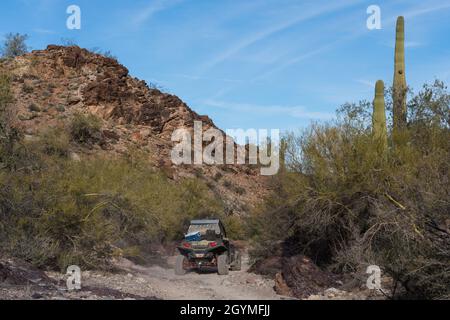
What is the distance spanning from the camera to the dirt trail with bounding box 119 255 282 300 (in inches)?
518

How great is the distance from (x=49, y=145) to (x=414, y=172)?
19136 mm

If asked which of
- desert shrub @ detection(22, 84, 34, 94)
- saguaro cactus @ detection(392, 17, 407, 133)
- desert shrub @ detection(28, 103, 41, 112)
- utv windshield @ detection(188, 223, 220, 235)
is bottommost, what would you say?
utv windshield @ detection(188, 223, 220, 235)

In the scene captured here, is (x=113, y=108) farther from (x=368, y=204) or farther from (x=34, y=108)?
(x=368, y=204)

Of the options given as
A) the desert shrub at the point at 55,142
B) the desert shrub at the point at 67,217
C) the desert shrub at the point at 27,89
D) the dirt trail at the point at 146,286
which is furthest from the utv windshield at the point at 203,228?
the desert shrub at the point at 27,89

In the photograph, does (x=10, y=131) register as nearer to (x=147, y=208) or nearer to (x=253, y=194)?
(x=147, y=208)

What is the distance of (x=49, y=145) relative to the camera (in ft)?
89.6

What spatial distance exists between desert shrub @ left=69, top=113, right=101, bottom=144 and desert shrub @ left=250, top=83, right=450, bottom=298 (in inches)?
747

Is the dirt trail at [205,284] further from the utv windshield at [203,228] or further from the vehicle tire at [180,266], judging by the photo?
the utv windshield at [203,228]

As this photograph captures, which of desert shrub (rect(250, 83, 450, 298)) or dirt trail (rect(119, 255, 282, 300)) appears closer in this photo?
desert shrub (rect(250, 83, 450, 298))

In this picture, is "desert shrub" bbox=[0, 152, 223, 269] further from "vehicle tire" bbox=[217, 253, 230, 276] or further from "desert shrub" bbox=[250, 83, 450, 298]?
"desert shrub" bbox=[250, 83, 450, 298]

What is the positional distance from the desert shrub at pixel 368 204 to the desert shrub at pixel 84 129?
747 inches

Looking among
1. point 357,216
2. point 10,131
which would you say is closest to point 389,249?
point 357,216

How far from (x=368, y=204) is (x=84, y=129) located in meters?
24.9

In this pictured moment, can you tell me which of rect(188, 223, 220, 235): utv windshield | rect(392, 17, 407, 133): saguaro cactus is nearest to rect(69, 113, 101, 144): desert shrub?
rect(188, 223, 220, 235): utv windshield
